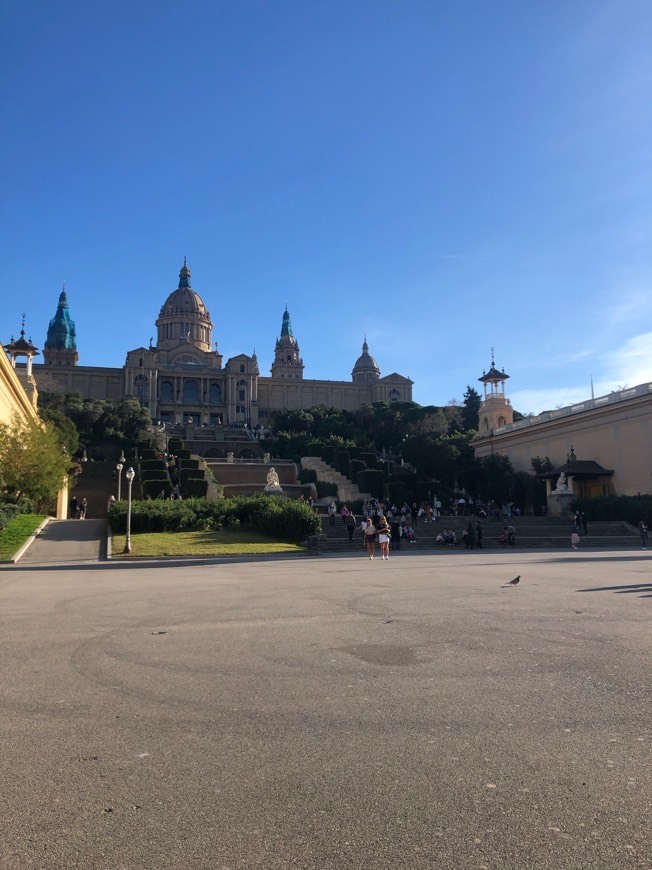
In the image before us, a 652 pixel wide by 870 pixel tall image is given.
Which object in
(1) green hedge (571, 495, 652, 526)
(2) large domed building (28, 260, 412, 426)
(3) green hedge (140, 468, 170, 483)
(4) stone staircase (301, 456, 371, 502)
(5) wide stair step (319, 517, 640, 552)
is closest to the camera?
(5) wide stair step (319, 517, 640, 552)

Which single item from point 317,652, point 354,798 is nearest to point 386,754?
point 354,798

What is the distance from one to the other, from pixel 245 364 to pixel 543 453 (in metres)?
91.4

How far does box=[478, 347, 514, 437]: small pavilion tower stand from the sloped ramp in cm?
3953

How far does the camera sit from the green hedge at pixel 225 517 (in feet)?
103

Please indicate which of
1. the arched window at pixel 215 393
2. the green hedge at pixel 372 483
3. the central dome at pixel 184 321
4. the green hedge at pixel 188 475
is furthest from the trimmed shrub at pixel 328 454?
the central dome at pixel 184 321

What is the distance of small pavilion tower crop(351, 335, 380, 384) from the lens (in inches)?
6181

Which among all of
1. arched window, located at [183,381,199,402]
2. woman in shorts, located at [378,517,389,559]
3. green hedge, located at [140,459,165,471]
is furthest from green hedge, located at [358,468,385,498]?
arched window, located at [183,381,199,402]

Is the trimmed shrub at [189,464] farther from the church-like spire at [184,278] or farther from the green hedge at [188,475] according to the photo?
the church-like spire at [184,278]

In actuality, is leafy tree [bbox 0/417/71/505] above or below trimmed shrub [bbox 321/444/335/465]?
below

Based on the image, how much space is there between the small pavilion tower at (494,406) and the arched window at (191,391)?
83.9 metres

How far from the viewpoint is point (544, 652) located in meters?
7.30

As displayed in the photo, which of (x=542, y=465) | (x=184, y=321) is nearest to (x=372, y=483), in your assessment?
(x=542, y=465)

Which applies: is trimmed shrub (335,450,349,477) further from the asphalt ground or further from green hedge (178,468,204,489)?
the asphalt ground

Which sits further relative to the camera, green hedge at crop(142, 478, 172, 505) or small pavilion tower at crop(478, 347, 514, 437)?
small pavilion tower at crop(478, 347, 514, 437)
